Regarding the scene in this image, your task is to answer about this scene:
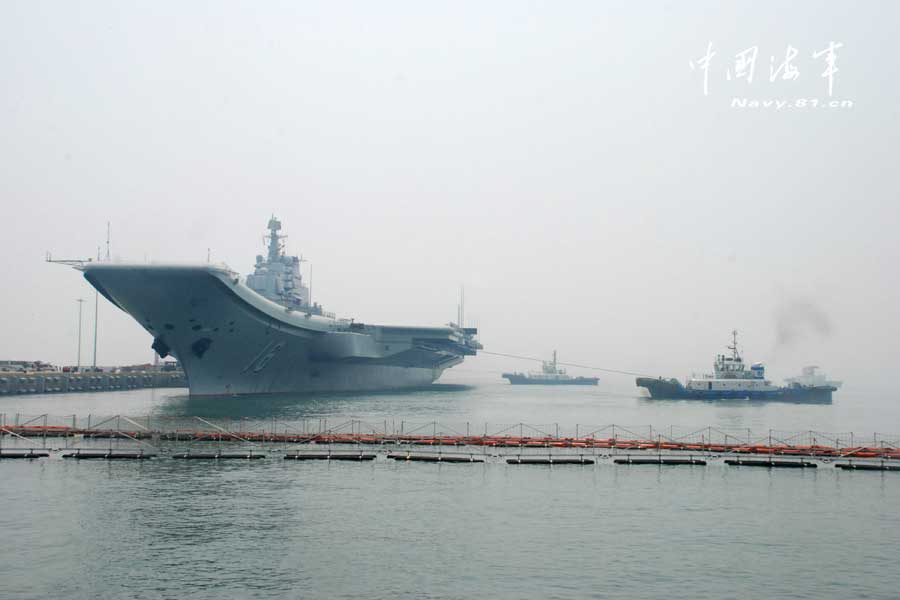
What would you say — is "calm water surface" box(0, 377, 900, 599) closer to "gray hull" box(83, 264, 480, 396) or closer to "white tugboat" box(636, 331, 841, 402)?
"gray hull" box(83, 264, 480, 396)

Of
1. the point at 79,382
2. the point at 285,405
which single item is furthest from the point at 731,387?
the point at 79,382

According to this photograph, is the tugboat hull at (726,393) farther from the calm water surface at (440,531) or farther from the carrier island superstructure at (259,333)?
the calm water surface at (440,531)

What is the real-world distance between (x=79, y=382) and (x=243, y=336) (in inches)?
1557

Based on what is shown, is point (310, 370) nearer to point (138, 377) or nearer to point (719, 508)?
point (138, 377)

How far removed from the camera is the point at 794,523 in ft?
79.4

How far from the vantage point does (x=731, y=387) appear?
8906 centimetres

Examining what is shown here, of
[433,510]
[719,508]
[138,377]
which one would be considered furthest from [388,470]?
[138,377]

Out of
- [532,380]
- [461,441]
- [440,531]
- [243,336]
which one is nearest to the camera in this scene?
[440,531]

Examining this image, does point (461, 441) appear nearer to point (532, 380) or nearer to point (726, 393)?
point (726, 393)

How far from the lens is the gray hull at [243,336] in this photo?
169 ft

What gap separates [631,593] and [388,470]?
624 inches

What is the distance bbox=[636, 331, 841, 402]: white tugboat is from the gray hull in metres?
Answer: 24.1

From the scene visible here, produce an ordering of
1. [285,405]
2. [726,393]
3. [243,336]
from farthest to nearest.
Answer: [726,393], [285,405], [243,336]

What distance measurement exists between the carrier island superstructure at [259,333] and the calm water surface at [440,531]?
69.9ft
